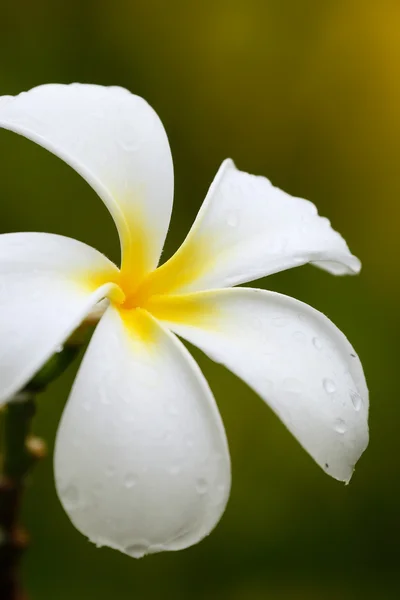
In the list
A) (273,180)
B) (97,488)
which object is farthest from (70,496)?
(273,180)

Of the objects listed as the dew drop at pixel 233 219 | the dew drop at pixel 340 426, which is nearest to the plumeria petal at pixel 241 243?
the dew drop at pixel 233 219

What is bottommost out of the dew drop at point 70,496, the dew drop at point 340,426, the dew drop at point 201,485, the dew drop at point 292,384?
the dew drop at point 70,496

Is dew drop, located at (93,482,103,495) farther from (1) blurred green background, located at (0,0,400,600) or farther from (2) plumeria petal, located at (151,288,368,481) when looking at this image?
(1) blurred green background, located at (0,0,400,600)

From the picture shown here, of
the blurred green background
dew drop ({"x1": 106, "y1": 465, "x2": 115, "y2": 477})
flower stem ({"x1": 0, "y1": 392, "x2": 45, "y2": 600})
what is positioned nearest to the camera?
dew drop ({"x1": 106, "y1": 465, "x2": 115, "y2": 477})

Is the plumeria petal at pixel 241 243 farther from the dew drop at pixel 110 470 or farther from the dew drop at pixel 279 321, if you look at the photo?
the dew drop at pixel 110 470

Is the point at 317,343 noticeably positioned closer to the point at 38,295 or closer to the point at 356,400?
the point at 356,400

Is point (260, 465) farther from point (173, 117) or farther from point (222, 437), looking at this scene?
point (222, 437)

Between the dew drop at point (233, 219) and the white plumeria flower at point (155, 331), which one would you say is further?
the dew drop at point (233, 219)

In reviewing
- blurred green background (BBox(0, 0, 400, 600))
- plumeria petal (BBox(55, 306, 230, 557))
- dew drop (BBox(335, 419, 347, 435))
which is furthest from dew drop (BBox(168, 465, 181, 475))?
blurred green background (BBox(0, 0, 400, 600))
